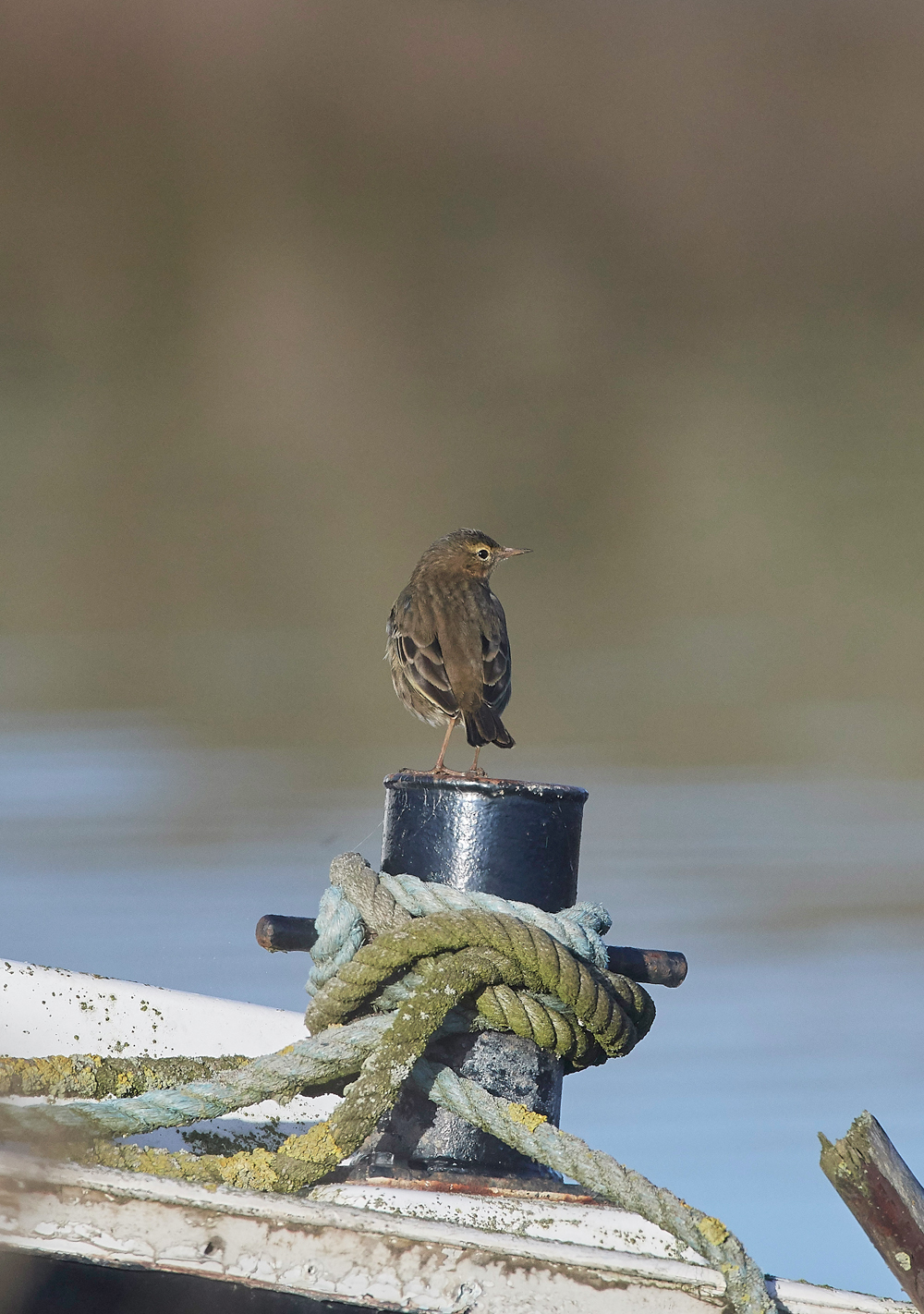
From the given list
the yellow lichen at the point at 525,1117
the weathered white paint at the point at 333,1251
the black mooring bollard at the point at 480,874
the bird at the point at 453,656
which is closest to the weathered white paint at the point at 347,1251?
the weathered white paint at the point at 333,1251

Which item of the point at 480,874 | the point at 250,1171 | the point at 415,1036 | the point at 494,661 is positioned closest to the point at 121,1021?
the point at 480,874

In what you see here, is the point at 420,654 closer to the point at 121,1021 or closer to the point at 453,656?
the point at 453,656

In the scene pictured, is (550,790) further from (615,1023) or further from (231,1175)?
(231,1175)

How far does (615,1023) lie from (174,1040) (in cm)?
134

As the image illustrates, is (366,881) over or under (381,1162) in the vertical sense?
over

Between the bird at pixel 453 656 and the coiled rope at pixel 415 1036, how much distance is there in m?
1.70

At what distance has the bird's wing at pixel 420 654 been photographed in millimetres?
4367

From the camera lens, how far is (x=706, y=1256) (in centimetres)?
188

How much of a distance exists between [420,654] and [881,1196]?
9.15 feet

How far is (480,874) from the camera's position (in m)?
Answer: 2.54

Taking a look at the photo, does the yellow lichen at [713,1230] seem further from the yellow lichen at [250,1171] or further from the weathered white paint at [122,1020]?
the weathered white paint at [122,1020]

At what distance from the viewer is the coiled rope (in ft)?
6.40

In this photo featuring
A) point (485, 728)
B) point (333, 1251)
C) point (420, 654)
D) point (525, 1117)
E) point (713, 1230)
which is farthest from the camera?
point (420, 654)

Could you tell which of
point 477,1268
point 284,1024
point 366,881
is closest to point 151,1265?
point 477,1268
